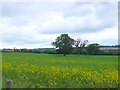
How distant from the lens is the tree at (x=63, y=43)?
3115 inches

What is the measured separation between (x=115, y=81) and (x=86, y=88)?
8.61ft

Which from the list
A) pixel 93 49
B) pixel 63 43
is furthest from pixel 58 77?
pixel 93 49

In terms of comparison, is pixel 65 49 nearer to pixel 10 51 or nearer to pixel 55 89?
pixel 10 51

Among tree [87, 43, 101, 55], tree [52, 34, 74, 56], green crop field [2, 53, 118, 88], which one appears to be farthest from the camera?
tree [87, 43, 101, 55]

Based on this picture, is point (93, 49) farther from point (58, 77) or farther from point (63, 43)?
point (58, 77)

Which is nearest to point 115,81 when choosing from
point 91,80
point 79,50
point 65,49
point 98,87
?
point 91,80

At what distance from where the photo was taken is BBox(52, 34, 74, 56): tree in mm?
79125

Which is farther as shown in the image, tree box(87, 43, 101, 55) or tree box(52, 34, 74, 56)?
tree box(87, 43, 101, 55)

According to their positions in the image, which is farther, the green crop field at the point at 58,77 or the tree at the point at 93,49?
the tree at the point at 93,49

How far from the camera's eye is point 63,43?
261ft

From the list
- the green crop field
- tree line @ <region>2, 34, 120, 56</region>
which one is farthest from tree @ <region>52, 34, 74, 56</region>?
the green crop field

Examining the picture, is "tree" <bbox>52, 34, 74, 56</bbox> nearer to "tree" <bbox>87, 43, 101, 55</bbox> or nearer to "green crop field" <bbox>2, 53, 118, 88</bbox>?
"tree" <bbox>87, 43, 101, 55</bbox>

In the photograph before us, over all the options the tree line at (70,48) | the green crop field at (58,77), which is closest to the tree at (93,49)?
the tree line at (70,48)

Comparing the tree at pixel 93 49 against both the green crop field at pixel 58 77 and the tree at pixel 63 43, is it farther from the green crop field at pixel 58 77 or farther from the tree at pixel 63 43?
the green crop field at pixel 58 77
